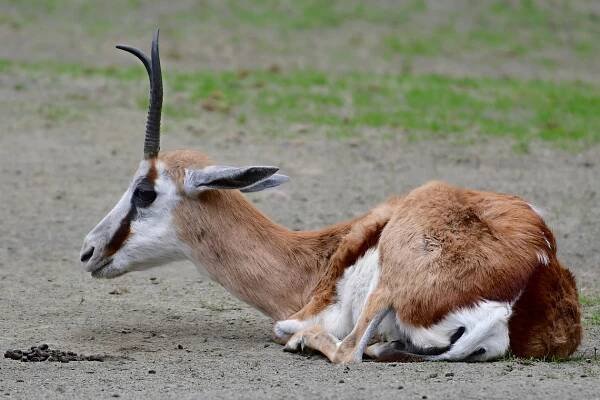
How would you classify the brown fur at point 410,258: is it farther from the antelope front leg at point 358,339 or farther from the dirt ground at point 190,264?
the dirt ground at point 190,264

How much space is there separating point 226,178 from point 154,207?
1.70 ft

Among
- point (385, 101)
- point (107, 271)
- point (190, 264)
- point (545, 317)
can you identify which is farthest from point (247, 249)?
point (385, 101)

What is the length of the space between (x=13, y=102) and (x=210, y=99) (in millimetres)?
2314

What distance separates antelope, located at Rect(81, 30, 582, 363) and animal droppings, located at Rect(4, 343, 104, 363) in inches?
29.8

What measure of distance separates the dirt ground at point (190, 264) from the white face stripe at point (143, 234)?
424 mm

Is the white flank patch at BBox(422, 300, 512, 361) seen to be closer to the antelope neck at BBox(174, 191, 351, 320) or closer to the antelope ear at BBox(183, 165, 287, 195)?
the antelope neck at BBox(174, 191, 351, 320)

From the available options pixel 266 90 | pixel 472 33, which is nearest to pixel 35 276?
pixel 266 90

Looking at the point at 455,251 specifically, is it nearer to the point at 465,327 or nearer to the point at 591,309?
the point at 465,327

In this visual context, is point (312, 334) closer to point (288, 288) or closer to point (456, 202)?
point (288, 288)

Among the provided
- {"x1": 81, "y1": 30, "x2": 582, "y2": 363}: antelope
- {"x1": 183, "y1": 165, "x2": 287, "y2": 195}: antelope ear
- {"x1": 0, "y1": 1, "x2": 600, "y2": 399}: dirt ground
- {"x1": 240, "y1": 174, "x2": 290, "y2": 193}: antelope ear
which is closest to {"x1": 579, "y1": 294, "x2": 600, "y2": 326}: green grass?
{"x1": 0, "y1": 1, "x2": 600, "y2": 399}: dirt ground

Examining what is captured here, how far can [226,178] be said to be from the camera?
6516 mm

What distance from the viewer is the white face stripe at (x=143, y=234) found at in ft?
22.2

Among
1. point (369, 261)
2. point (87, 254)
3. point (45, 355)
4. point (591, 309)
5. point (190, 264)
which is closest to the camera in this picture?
point (45, 355)

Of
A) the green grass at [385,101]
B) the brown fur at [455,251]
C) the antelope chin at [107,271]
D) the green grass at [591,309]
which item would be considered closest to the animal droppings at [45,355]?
the antelope chin at [107,271]
